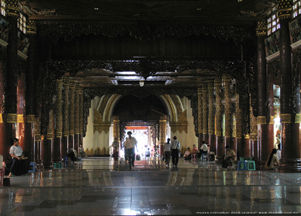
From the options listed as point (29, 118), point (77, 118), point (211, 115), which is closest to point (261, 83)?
point (29, 118)

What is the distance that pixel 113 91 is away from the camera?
3112 cm

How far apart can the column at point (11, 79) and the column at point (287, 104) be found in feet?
27.4

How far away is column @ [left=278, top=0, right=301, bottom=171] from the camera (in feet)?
45.6

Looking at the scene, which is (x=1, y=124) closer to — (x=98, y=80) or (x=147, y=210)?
(x=147, y=210)

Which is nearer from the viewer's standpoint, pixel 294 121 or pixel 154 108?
pixel 294 121

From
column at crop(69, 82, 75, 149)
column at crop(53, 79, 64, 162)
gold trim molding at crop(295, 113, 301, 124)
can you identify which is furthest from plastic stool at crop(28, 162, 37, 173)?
column at crop(69, 82, 75, 149)

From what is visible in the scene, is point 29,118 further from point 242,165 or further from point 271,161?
point 271,161

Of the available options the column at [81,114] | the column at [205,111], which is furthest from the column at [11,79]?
the column at [205,111]

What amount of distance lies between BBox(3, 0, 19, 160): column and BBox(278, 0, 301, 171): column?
8.34m

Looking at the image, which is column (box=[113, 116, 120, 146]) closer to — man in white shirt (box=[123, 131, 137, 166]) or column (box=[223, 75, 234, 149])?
column (box=[223, 75, 234, 149])

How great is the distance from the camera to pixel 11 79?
13.4 metres

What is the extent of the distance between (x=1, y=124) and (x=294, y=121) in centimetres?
903

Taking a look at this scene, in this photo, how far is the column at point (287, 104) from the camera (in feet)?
45.6

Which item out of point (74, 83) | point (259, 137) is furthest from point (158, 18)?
point (74, 83)
